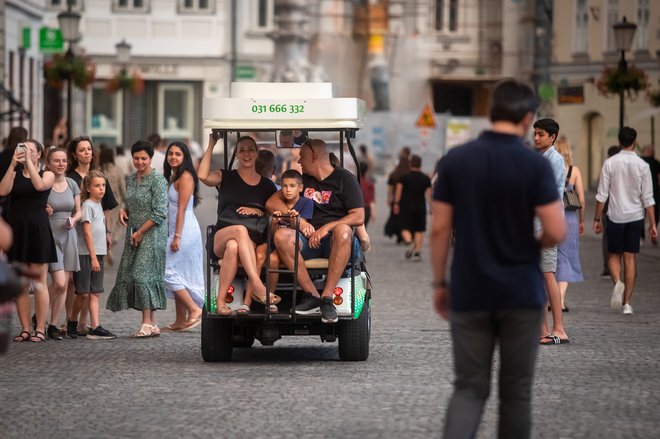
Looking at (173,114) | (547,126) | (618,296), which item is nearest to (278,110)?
(547,126)

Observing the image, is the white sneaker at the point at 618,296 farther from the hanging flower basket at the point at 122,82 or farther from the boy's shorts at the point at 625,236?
the hanging flower basket at the point at 122,82

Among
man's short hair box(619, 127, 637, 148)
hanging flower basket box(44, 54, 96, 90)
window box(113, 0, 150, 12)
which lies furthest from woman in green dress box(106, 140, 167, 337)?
window box(113, 0, 150, 12)

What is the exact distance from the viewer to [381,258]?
1116 inches

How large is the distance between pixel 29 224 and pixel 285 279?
2827mm

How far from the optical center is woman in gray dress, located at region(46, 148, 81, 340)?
15570mm

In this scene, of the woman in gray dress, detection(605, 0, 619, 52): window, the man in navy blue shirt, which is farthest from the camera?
detection(605, 0, 619, 52): window

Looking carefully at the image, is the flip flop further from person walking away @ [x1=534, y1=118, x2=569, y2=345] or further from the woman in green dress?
the woman in green dress

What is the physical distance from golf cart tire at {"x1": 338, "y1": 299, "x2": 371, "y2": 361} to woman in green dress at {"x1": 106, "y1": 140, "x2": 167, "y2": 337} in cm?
280

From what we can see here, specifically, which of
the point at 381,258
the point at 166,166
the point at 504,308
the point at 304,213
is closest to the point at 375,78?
the point at 381,258

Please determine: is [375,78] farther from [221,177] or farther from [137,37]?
[221,177]

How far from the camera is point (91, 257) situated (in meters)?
15.9

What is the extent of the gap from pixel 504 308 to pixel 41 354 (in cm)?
702

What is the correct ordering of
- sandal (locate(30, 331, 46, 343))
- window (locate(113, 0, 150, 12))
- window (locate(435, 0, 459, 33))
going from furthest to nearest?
window (locate(435, 0, 459, 33)) < window (locate(113, 0, 150, 12)) < sandal (locate(30, 331, 46, 343))

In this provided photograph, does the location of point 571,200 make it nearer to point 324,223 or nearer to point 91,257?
point 324,223
